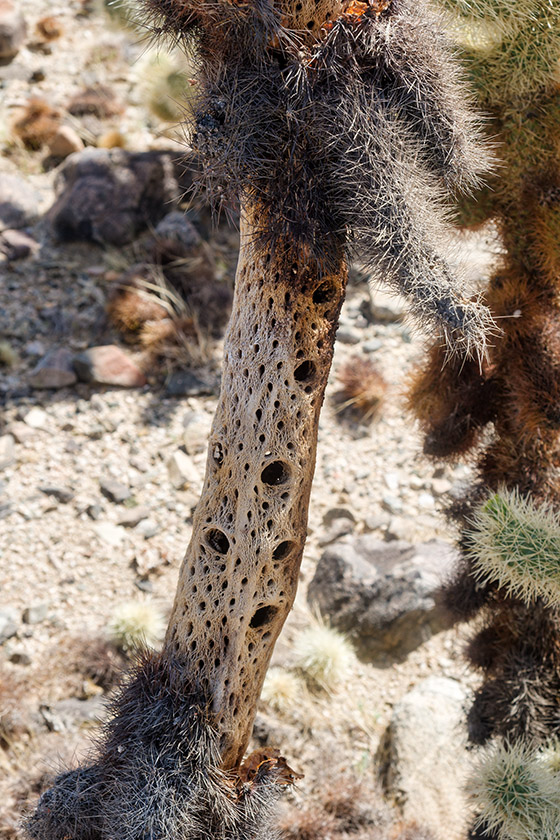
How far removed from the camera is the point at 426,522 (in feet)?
17.9

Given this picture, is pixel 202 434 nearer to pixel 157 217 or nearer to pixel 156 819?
pixel 157 217

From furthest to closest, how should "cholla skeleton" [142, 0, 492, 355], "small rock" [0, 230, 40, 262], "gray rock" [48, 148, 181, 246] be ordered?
"gray rock" [48, 148, 181, 246] < "small rock" [0, 230, 40, 262] < "cholla skeleton" [142, 0, 492, 355]

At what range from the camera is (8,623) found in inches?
182

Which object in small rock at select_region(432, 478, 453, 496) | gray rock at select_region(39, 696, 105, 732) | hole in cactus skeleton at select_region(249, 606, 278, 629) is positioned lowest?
gray rock at select_region(39, 696, 105, 732)

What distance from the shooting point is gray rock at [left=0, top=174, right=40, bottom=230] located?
7.54 meters

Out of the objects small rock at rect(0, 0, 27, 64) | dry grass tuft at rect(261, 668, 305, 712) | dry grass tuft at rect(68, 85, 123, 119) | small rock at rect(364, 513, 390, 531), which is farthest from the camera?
small rock at rect(0, 0, 27, 64)

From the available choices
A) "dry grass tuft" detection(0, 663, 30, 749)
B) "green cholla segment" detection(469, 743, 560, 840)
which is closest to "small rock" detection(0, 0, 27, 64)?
"dry grass tuft" detection(0, 663, 30, 749)

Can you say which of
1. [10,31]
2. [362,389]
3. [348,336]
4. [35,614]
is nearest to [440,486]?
[362,389]

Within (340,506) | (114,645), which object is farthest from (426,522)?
(114,645)

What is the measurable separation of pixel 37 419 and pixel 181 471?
126cm

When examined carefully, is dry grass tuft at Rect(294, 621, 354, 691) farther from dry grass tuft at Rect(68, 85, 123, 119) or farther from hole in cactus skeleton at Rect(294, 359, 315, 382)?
dry grass tuft at Rect(68, 85, 123, 119)

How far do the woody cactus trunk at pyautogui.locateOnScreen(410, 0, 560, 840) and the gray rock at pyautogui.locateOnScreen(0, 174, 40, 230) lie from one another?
5.60 m

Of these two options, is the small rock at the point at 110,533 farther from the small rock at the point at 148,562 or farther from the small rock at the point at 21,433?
the small rock at the point at 21,433

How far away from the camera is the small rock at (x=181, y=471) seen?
5.61 m
